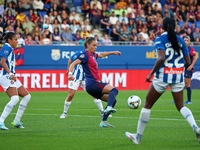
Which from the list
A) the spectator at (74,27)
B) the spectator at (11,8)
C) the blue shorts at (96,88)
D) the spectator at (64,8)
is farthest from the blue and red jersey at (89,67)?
the spectator at (64,8)

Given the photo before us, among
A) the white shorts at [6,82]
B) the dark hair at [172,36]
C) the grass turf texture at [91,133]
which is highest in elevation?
the dark hair at [172,36]

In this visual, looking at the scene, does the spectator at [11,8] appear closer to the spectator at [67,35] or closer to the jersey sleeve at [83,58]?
the spectator at [67,35]

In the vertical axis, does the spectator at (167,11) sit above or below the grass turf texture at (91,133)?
above

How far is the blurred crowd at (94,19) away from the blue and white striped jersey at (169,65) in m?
15.5

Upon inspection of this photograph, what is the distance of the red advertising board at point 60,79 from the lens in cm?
2189

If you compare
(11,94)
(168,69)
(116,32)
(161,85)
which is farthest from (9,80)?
(116,32)

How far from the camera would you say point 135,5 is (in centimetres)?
2816

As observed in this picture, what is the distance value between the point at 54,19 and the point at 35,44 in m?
2.12

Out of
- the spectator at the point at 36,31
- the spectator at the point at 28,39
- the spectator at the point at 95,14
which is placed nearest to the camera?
the spectator at the point at 28,39

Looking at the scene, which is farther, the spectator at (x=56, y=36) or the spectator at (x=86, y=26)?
the spectator at (x=86, y=26)

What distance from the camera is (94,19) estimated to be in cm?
2598

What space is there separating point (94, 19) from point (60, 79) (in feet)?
17.7

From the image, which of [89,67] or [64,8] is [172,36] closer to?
[89,67]

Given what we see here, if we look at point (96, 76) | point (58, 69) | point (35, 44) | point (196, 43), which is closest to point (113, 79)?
point (58, 69)
